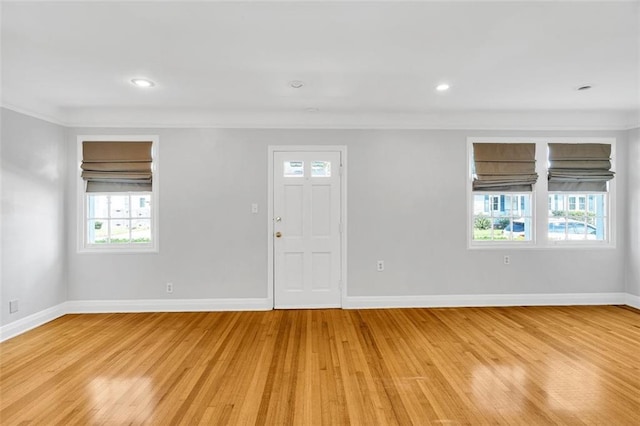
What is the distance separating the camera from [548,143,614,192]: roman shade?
409cm

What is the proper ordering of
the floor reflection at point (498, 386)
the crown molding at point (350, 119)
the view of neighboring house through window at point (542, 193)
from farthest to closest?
1. the view of neighboring house through window at point (542, 193)
2. the crown molding at point (350, 119)
3. the floor reflection at point (498, 386)

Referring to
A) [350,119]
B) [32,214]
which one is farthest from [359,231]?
[32,214]

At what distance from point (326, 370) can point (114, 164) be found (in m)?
3.57

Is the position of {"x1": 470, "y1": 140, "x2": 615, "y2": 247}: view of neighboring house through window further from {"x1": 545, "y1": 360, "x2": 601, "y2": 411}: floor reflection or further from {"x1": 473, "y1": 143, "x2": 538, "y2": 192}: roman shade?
{"x1": 545, "y1": 360, "x2": 601, "y2": 411}: floor reflection

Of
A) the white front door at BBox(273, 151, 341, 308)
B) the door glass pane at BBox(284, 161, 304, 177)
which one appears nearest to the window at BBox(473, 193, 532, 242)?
the white front door at BBox(273, 151, 341, 308)

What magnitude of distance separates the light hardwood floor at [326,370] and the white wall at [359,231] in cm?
47

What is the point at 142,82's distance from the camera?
2.93 meters

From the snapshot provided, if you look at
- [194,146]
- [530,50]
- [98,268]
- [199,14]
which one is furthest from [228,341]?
[530,50]

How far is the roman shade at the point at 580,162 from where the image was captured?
409cm

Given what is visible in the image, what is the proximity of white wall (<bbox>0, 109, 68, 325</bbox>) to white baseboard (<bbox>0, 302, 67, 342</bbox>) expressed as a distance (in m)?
0.04

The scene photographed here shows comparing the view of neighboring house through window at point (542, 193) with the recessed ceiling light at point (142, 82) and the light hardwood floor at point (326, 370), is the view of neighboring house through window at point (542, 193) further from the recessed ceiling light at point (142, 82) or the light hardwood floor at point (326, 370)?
the recessed ceiling light at point (142, 82)

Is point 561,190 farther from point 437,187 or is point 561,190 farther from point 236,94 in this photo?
point 236,94

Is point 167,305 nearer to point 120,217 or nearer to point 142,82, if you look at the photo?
point 120,217

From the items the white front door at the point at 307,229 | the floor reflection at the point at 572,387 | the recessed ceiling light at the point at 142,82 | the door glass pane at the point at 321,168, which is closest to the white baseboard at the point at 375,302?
the white front door at the point at 307,229
